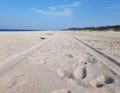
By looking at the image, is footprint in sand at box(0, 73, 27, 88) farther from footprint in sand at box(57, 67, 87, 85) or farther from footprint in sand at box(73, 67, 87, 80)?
footprint in sand at box(73, 67, 87, 80)

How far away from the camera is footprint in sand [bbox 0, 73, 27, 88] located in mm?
Result: 2427

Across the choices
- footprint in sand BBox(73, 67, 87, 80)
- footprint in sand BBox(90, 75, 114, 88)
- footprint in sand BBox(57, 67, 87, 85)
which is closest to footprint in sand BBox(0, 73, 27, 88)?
footprint in sand BBox(57, 67, 87, 85)

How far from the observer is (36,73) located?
9.86ft

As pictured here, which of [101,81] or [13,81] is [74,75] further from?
[13,81]

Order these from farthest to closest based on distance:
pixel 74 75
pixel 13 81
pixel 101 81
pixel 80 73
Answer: pixel 80 73 → pixel 74 75 → pixel 101 81 → pixel 13 81

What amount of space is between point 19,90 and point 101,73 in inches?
58.4

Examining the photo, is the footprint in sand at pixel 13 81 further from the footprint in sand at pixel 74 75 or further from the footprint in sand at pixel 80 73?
the footprint in sand at pixel 80 73

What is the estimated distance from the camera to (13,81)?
257 cm

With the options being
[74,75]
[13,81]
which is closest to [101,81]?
[74,75]

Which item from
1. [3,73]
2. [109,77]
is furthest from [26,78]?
[109,77]

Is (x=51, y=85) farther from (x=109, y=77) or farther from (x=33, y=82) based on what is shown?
(x=109, y=77)

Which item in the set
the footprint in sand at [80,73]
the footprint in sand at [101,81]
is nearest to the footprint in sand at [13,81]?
the footprint in sand at [80,73]

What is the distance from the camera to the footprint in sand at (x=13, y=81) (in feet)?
7.96

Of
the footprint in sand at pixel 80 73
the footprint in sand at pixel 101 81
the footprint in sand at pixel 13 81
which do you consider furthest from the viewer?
the footprint in sand at pixel 80 73
